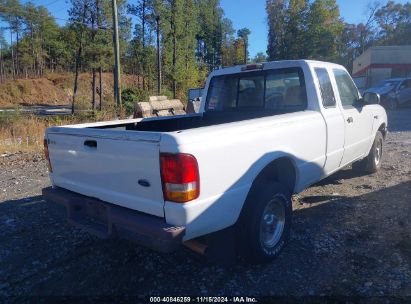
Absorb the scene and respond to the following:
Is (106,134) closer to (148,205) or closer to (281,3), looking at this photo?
(148,205)

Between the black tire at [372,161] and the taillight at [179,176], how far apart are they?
4.76 metres

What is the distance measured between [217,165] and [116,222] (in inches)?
37.3

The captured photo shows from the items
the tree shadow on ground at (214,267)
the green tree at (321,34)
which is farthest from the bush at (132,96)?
the green tree at (321,34)

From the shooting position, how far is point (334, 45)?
56.4 meters

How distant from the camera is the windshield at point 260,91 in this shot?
15.2ft

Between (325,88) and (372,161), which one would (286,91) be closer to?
(325,88)

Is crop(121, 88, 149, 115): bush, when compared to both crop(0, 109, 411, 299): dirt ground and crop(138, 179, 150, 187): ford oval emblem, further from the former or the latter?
crop(138, 179, 150, 187): ford oval emblem

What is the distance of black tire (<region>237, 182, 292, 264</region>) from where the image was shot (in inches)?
127

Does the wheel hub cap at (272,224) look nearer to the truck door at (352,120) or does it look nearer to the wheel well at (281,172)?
the wheel well at (281,172)

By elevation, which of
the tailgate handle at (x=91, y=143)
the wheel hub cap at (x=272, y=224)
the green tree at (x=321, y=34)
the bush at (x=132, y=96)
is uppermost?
the green tree at (x=321, y=34)

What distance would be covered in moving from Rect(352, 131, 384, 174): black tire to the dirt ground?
1.10 meters

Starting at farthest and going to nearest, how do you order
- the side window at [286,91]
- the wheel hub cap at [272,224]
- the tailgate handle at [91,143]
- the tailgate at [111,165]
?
the side window at [286,91] < the wheel hub cap at [272,224] < the tailgate handle at [91,143] < the tailgate at [111,165]

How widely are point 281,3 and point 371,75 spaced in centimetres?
3485

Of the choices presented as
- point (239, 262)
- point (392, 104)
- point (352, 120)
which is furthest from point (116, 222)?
point (392, 104)
